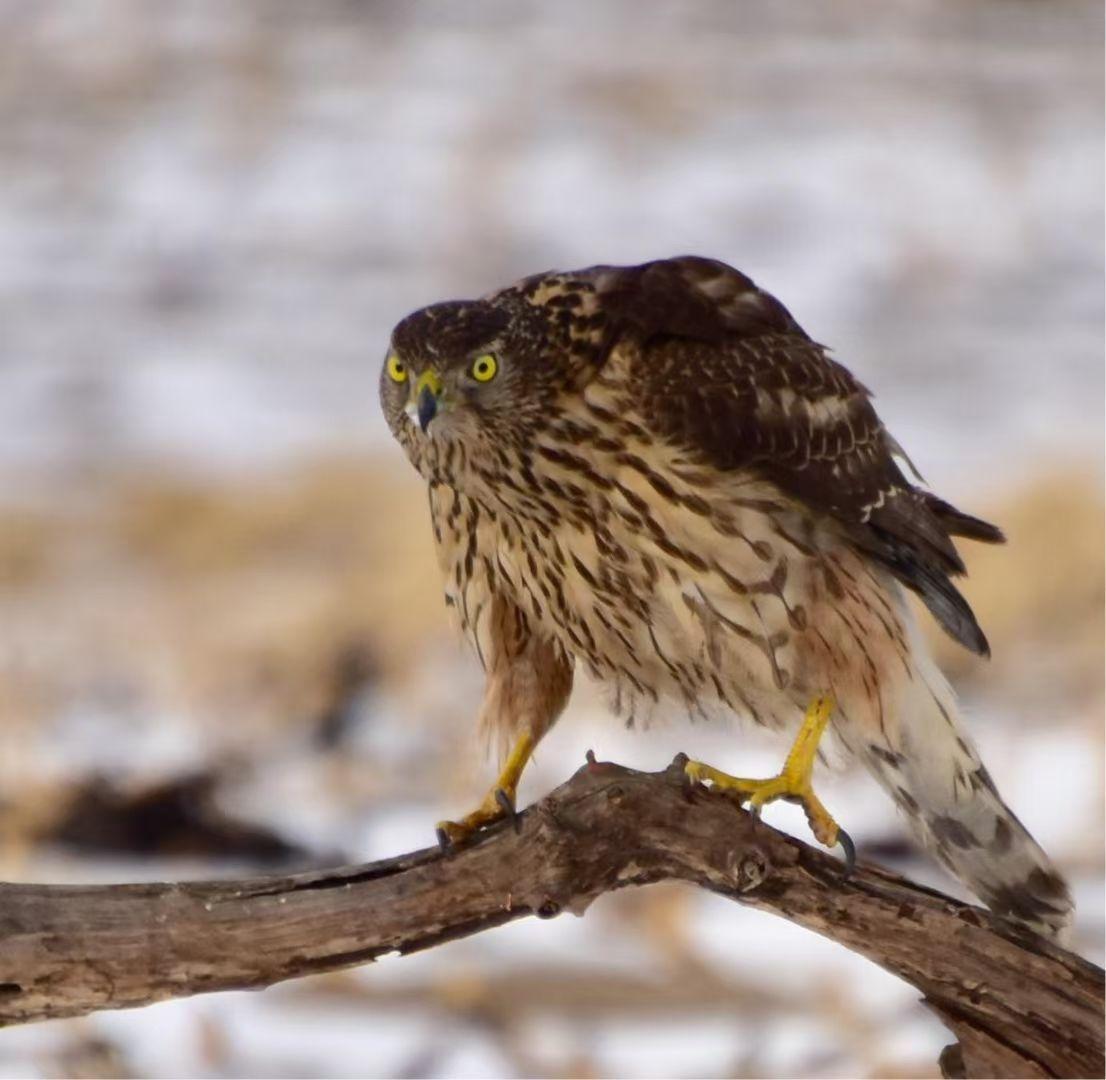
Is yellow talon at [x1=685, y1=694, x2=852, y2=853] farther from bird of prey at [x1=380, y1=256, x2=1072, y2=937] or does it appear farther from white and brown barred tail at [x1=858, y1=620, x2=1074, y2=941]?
white and brown barred tail at [x1=858, y1=620, x2=1074, y2=941]

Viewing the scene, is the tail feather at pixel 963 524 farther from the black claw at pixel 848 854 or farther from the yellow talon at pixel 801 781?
the black claw at pixel 848 854

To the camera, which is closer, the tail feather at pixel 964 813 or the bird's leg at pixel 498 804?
the bird's leg at pixel 498 804

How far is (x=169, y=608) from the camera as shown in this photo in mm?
4977

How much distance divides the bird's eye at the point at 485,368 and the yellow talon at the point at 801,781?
1.96 feet

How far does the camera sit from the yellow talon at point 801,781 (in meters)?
2.58

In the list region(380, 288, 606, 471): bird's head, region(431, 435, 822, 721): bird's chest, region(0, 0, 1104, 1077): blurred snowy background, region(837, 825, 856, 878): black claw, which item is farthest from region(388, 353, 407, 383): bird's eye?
region(0, 0, 1104, 1077): blurred snowy background

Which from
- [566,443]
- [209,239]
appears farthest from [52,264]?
[566,443]

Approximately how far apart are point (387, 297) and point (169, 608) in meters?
1.05

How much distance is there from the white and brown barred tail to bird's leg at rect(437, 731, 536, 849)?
53 cm

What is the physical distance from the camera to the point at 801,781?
2.70m

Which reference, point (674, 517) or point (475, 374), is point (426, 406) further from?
point (674, 517)

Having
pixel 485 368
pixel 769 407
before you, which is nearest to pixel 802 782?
pixel 769 407

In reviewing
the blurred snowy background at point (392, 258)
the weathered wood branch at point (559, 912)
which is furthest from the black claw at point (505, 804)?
the blurred snowy background at point (392, 258)

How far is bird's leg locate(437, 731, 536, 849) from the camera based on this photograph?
257cm
